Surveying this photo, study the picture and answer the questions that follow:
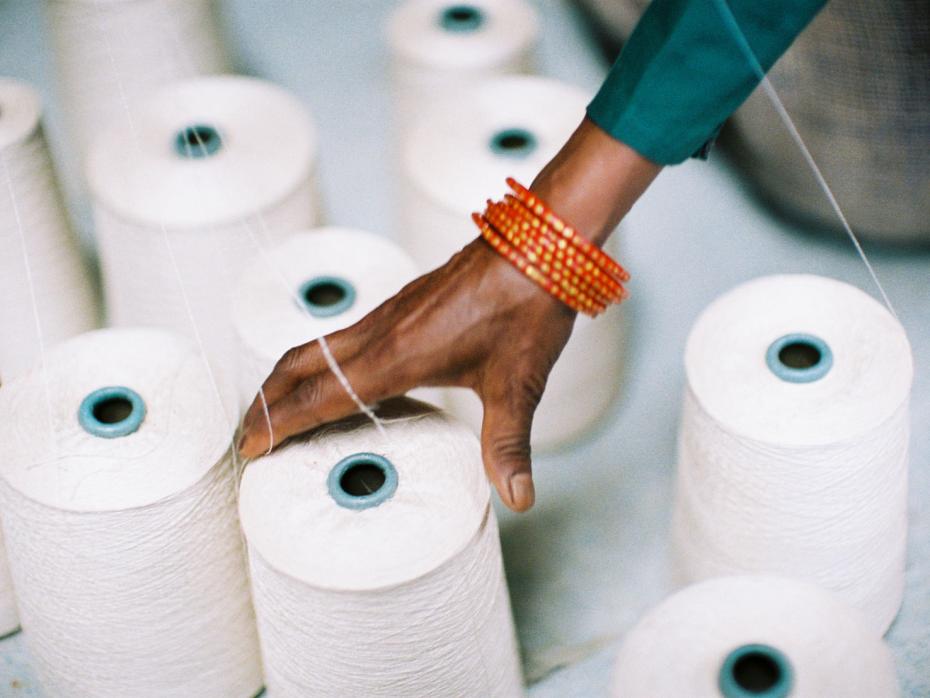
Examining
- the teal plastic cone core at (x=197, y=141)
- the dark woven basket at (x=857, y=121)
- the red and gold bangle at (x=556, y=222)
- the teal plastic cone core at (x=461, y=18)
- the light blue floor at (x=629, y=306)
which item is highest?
the red and gold bangle at (x=556, y=222)

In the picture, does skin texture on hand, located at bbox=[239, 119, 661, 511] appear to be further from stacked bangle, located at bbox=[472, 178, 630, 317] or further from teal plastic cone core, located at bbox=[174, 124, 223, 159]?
teal plastic cone core, located at bbox=[174, 124, 223, 159]

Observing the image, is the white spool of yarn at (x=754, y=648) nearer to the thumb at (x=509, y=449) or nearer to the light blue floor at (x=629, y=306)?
the thumb at (x=509, y=449)

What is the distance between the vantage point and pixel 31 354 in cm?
108

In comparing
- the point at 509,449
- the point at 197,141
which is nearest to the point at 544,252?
the point at 509,449

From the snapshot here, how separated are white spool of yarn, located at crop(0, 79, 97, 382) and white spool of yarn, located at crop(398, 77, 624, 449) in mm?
310

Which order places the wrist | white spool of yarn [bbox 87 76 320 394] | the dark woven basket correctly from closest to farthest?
1. the wrist
2. white spool of yarn [bbox 87 76 320 394]
3. the dark woven basket

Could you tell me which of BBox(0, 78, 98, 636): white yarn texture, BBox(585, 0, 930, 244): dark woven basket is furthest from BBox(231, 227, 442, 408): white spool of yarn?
BBox(585, 0, 930, 244): dark woven basket

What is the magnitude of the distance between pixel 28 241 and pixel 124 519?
1.30 ft

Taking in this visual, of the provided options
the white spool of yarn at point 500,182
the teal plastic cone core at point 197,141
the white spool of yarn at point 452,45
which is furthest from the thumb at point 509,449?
the white spool of yarn at point 452,45

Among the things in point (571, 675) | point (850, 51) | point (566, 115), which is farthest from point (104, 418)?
point (850, 51)

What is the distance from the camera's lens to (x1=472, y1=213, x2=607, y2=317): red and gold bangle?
29.0 inches

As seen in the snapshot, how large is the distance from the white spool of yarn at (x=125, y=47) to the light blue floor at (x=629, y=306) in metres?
0.20

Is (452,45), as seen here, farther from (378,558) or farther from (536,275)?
(378,558)

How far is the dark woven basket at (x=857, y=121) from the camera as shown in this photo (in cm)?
115
